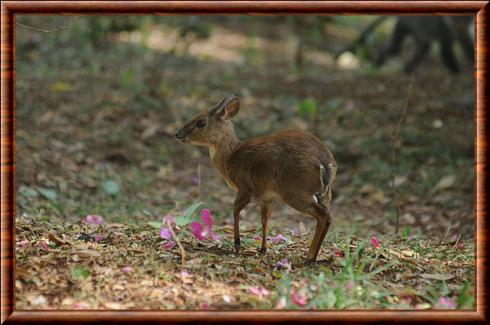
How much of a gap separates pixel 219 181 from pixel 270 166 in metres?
3.94

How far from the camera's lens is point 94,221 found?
5.41 metres

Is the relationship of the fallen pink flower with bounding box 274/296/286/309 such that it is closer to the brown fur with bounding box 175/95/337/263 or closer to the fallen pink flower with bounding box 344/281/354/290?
the fallen pink flower with bounding box 344/281/354/290

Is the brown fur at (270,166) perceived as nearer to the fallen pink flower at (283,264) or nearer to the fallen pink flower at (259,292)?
the fallen pink flower at (283,264)

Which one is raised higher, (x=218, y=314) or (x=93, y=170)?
(x=93, y=170)

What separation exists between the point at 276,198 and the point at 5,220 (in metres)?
1.73

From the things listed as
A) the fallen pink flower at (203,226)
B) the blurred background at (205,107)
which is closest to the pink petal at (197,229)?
the fallen pink flower at (203,226)

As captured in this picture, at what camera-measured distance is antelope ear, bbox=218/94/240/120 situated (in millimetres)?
4902

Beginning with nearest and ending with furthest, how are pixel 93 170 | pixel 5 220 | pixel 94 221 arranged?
pixel 5 220, pixel 94 221, pixel 93 170

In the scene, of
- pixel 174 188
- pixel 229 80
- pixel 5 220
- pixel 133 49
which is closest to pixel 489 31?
pixel 5 220

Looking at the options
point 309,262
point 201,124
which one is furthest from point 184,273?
point 201,124

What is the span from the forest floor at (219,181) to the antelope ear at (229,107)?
778 millimetres

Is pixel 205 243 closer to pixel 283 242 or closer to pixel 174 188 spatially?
pixel 283 242

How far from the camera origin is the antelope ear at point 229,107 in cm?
490

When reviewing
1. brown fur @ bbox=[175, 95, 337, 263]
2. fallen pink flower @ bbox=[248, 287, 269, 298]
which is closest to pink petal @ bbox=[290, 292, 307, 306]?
fallen pink flower @ bbox=[248, 287, 269, 298]
